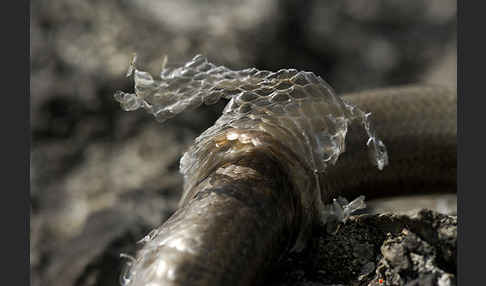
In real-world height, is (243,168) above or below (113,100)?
above

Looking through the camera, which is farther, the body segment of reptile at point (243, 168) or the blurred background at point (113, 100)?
the blurred background at point (113, 100)

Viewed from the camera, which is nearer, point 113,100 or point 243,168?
point 243,168

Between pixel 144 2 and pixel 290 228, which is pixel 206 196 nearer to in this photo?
pixel 290 228

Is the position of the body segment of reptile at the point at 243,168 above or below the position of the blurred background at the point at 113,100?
above

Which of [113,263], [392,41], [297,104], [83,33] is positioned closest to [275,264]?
[297,104]
